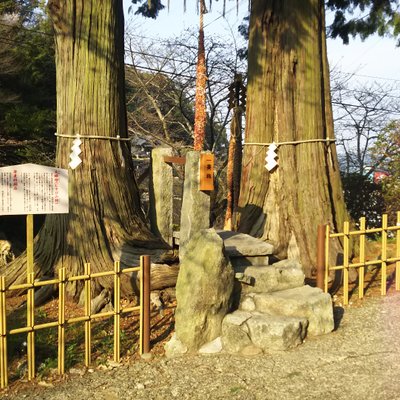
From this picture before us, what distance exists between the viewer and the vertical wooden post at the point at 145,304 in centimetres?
438

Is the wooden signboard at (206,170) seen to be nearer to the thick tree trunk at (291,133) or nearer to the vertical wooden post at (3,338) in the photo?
the thick tree trunk at (291,133)

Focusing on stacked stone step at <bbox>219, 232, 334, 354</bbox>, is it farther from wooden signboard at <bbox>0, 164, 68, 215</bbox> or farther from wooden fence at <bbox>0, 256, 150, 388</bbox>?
wooden signboard at <bbox>0, 164, 68, 215</bbox>

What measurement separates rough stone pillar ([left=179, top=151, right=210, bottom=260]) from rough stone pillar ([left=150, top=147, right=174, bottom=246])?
3.20ft

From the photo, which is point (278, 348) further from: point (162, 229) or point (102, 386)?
point (162, 229)

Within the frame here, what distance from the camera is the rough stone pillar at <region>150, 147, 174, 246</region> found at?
6215mm

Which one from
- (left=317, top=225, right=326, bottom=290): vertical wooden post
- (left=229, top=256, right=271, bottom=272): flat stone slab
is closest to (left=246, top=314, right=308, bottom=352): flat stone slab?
(left=229, top=256, right=271, bottom=272): flat stone slab

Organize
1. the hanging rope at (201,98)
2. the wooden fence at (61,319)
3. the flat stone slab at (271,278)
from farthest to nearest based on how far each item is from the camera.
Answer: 1. the hanging rope at (201,98)
2. the flat stone slab at (271,278)
3. the wooden fence at (61,319)

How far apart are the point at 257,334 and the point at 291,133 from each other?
3435 mm

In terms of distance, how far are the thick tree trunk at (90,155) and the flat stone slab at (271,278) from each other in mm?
1509

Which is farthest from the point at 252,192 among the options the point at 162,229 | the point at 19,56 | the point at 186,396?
the point at 19,56

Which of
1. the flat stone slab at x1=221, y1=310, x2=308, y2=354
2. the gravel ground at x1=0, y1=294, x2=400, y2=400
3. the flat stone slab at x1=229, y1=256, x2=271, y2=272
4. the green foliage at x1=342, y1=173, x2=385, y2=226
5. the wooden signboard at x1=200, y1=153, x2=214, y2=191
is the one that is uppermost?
the wooden signboard at x1=200, y1=153, x2=214, y2=191

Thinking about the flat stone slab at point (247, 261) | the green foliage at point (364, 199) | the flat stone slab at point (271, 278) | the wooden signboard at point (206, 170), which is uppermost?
the wooden signboard at point (206, 170)

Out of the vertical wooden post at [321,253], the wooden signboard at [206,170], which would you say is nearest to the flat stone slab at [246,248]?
the vertical wooden post at [321,253]

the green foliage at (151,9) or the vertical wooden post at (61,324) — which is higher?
the green foliage at (151,9)
